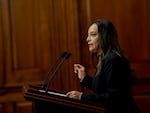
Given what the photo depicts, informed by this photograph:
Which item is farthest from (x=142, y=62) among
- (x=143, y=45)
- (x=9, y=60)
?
(x=9, y=60)

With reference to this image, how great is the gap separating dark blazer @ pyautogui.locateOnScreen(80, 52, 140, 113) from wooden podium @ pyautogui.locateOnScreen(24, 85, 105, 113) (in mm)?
125

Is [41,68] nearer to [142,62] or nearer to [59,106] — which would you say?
[142,62]

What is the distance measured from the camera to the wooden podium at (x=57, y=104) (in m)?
1.80

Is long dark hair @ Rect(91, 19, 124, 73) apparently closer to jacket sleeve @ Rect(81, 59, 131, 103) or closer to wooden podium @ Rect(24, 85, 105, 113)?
jacket sleeve @ Rect(81, 59, 131, 103)

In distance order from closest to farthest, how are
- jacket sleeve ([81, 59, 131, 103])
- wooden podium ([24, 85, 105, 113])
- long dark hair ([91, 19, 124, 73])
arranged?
1. wooden podium ([24, 85, 105, 113])
2. jacket sleeve ([81, 59, 131, 103])
3. long dark hair ([91, 19, 124, 73])

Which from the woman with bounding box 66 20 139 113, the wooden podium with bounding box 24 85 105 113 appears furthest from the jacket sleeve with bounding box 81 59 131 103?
the wooden podium with bounding box 24 85 105 113

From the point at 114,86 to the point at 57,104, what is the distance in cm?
33

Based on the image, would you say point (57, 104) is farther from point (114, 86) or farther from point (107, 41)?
point (107, 41)

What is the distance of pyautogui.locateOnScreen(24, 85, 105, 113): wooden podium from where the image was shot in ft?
5.91

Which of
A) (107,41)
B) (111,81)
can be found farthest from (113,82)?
(107,41)

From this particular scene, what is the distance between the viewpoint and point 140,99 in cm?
325

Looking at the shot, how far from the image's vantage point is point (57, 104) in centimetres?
184

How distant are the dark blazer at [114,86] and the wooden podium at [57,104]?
125 millimetres

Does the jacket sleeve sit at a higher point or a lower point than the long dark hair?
lower
